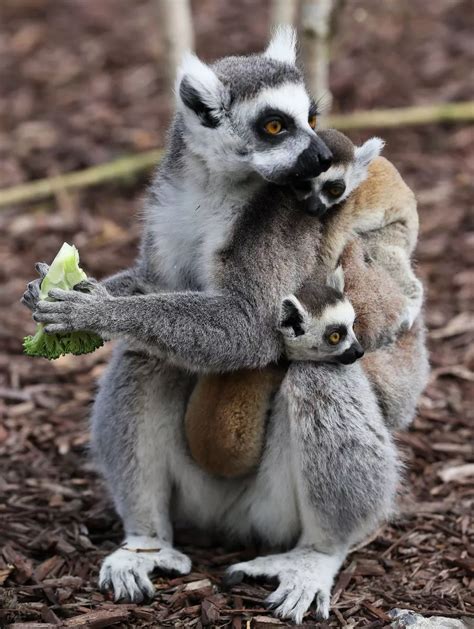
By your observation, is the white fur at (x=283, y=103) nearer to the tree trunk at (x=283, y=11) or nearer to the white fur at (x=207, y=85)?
the white fur at (x=207, y=85)

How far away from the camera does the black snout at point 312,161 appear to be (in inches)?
244

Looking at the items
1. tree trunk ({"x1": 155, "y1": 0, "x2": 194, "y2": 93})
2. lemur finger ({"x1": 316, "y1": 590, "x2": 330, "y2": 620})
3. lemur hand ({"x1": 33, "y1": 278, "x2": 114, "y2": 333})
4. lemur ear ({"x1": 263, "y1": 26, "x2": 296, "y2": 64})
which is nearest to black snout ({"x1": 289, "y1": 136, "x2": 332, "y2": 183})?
lemur ear ({"x1": 263, "y1": 26, "x2": 296, "y2": 64})

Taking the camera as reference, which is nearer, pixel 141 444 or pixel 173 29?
pixel 141 444

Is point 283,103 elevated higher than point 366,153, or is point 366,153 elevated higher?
point 283,103

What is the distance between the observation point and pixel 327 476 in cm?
653

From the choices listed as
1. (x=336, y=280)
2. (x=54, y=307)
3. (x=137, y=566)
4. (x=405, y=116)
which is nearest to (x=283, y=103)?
(x=336, y=280)

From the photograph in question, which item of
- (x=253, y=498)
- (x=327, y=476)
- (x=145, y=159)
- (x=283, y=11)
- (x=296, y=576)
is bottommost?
(x=296, y=576)

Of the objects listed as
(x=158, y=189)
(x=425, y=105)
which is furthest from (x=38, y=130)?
(x=158, y=189)

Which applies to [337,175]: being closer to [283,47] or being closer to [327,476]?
[283,47]

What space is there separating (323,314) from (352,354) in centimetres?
32

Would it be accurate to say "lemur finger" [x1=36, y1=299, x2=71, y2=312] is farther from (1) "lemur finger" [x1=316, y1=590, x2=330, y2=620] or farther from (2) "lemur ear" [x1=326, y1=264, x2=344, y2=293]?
(1) "lemur finger" [x1=316, y1=590, x2=330, y2=620]

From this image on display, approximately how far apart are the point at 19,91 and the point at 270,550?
9.38 m

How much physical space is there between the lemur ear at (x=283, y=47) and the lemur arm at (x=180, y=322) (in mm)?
1805

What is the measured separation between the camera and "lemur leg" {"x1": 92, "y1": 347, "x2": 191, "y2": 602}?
6.89 metres
